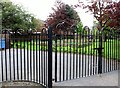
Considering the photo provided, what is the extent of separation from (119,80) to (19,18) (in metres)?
18.0

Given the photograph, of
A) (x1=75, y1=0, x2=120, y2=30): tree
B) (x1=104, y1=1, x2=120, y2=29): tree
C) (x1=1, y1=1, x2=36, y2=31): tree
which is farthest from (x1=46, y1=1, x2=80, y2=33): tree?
(x1=104, y1=1, x2=120, y2=29): tree

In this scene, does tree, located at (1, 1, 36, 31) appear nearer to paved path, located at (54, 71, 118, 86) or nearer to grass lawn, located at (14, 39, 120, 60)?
grass lawn, located at (14, 39, 120, 60)

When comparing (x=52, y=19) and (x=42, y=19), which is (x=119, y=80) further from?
(x=42, y=19)

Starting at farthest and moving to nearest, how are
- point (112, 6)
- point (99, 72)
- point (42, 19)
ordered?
point (42, 19) < point (112, 6) < point (99, 72)

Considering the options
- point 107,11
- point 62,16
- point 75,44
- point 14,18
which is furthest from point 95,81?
point 14,18

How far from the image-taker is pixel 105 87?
5965mm

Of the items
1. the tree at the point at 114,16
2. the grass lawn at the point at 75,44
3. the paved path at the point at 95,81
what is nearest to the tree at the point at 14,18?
the tree at the point at 114,16

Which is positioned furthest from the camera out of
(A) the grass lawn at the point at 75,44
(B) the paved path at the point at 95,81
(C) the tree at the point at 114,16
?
(C) the tree at the point at 114,16

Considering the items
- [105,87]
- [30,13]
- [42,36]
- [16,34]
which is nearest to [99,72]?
[105,87]

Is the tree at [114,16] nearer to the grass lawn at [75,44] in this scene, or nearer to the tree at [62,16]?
the grass lawn at [75,44]

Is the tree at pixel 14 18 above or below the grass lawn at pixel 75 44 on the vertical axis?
above

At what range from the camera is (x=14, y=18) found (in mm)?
22906

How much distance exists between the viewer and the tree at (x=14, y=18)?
2219 cm

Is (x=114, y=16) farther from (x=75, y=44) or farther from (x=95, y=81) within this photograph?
(x=95, y=81)
